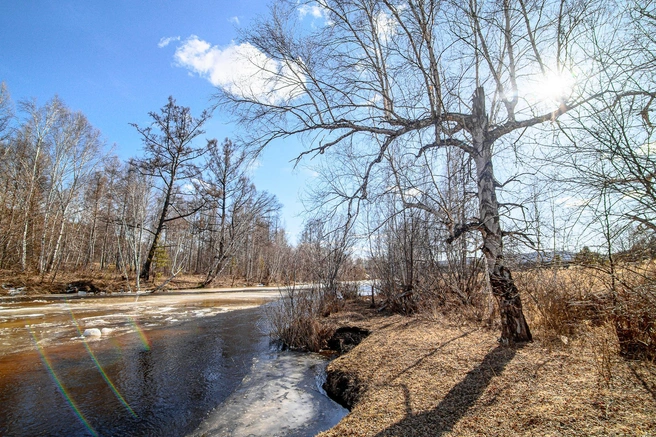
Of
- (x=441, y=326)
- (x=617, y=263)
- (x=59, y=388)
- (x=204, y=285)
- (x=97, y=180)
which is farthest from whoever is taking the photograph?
(x=97, y=180)

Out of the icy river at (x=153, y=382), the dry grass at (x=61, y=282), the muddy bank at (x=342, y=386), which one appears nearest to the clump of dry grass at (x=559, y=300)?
the muddy bank at (x=342, y=386)

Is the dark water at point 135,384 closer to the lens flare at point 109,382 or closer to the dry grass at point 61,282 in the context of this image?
the lens flare at point 109,382

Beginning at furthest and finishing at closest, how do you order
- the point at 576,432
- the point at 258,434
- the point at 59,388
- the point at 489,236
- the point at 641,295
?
the point at 59,388 → the point at 489,236 → the point at 258,434 → the point at 641,295 → the point at 576,432

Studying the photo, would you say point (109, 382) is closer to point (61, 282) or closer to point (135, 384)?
point (135, 384)

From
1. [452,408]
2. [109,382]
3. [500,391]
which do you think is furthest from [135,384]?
[500,391]

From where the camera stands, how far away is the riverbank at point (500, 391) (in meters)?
2.47

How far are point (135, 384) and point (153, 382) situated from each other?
268mm

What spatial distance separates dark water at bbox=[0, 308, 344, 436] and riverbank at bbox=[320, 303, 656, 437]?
948mm

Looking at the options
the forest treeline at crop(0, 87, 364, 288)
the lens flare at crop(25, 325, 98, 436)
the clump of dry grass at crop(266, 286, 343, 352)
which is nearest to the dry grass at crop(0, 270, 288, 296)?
the forest treeline at crop(0, 87, 364, 288)

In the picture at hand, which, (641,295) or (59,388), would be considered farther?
(59,388)

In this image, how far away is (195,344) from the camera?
7.83 m

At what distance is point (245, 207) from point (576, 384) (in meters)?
26.4

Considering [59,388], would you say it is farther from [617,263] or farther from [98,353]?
[617,263]

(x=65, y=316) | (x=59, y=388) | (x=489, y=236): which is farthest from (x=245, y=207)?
(x=489, y=236)
